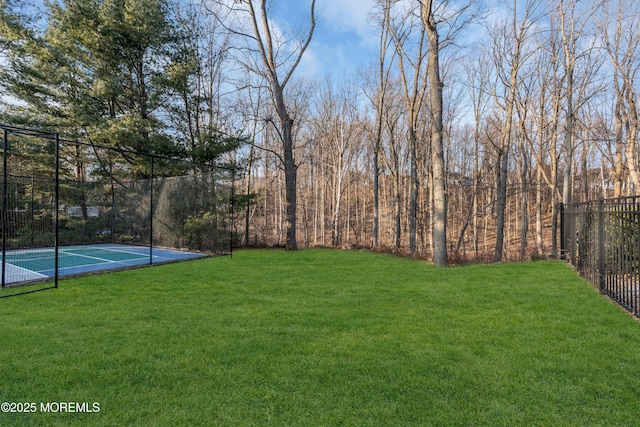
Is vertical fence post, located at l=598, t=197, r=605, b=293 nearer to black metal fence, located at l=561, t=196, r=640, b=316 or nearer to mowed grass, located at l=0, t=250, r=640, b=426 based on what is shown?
black metal fence, located at l=561, t=196, r=640, b=316

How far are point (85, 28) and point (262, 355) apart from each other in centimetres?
1195

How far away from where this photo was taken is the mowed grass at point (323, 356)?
5.85ft

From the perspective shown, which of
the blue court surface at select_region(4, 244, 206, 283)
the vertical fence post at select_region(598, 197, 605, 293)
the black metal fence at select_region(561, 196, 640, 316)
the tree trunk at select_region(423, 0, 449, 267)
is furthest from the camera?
the tree trunk at select_region(423, 0, 449, 267)

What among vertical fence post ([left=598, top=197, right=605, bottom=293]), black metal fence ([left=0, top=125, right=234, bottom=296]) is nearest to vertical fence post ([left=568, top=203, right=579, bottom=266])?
vertical fence post ([left=598, top=197, right=605, bottom=293])

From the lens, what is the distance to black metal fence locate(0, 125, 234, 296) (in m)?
8.77

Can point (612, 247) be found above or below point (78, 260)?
above

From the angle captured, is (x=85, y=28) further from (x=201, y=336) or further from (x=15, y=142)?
(x=201, y=336)

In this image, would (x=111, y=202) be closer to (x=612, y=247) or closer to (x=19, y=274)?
(x=19, y=274)

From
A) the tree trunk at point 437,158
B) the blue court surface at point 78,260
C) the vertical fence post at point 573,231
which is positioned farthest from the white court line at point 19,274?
the vertical fence post at point 573,231

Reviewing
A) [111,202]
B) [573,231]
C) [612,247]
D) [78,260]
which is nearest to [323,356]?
[612,247]

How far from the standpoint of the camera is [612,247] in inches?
164

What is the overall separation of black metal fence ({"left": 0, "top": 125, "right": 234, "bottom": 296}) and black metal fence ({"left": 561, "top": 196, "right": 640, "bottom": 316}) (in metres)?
7.05

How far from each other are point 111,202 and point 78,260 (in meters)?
3.05

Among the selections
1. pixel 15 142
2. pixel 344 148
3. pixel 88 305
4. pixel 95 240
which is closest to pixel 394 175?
pixel 344 148
